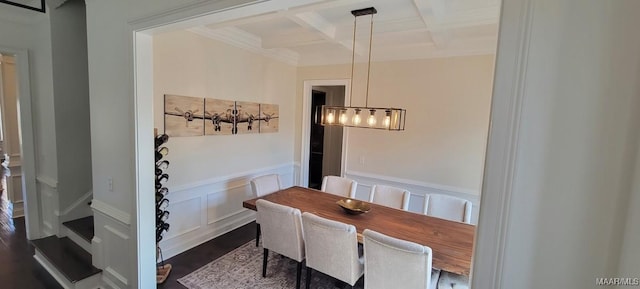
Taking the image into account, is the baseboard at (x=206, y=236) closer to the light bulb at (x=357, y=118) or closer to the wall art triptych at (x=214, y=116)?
the wall art triptych at (x=214, y=116)

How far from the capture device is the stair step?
2831 millimetres

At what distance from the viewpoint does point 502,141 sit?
0.84 m

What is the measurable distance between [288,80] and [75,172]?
3.11 m

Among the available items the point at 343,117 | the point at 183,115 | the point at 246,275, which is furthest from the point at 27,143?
the point at 343,117

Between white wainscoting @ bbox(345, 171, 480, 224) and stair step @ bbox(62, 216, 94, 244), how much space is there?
3.32m

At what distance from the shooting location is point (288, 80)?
15.3ft

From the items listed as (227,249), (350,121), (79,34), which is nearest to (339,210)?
(350,121)

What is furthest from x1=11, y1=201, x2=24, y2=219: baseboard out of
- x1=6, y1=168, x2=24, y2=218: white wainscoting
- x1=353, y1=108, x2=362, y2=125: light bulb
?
x1=353, y1=108, x2=362, y2=125: light bulb

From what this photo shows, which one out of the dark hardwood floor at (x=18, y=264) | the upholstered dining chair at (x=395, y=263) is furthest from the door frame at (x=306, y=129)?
the dark hardwood floor at (x=18, y=264)

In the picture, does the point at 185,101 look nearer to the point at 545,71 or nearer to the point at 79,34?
the point at 79,34

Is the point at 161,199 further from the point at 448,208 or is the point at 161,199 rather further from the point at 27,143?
the point at 448,208

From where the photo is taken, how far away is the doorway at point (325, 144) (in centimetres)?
616

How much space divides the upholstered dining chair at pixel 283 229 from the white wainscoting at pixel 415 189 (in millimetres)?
1872

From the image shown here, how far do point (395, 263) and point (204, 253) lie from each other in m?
2.38
